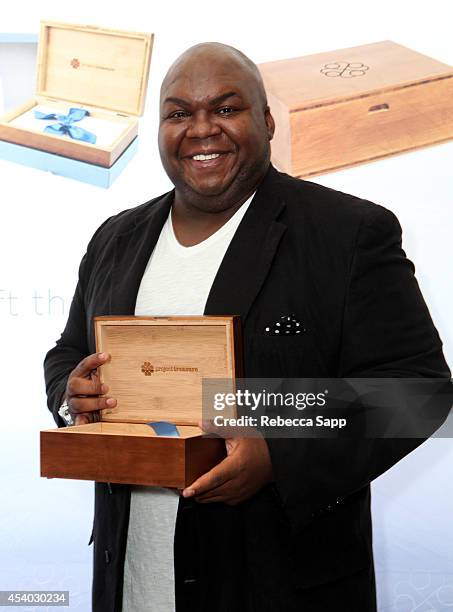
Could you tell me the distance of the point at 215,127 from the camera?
4.64ft

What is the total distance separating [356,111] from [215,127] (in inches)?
28.8

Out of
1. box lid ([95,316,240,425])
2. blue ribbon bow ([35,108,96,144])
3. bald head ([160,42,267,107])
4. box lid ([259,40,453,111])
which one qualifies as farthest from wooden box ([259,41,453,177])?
box lid ([95,316,240,425])

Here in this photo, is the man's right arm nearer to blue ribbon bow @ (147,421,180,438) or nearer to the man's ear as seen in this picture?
blue ribbon bow @ (147,421,180,438)

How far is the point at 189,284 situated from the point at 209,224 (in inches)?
4.8

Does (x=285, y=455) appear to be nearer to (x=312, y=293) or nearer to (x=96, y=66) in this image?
(x=312, y=293)

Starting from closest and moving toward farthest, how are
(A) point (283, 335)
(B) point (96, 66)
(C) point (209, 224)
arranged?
1. (A) point (283, 335)
2. (C) point (209, 224)
3. (B) point (96, 66)

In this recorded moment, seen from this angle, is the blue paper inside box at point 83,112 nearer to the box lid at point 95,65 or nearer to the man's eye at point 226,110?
the box lid at point 95,65

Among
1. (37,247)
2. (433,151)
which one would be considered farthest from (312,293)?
(37,247)

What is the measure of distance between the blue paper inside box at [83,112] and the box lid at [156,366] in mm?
837

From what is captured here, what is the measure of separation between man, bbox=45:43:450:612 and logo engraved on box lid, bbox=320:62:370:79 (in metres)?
0.65

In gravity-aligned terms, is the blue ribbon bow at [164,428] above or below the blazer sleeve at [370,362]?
below

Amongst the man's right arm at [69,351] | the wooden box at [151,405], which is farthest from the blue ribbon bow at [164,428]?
the man's right arm at [69,351]

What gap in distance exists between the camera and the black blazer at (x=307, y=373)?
1238 millimetres

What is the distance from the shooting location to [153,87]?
2.16 metres
